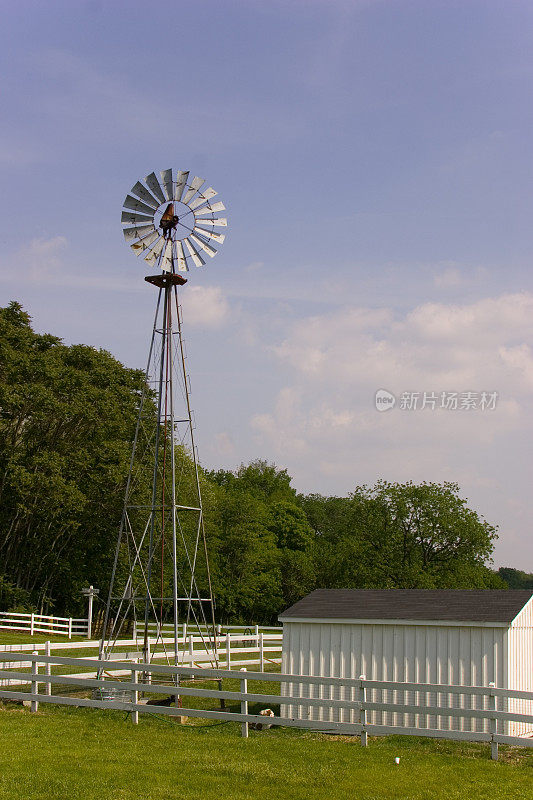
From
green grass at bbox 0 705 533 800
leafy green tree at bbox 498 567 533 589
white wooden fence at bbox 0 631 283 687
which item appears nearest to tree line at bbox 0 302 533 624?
white wooden fence at bbox 0 631 283 687

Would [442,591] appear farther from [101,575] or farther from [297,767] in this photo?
[101,575]

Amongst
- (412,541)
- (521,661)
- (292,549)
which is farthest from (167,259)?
(292,549)

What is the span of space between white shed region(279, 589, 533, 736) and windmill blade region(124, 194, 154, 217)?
1017cm

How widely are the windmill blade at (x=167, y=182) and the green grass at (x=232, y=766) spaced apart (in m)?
12.2

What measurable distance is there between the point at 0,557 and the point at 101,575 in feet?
18.6

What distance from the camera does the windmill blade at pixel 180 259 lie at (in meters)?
20.2

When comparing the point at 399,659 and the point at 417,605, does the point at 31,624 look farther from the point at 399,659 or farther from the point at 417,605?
the point at 399,659

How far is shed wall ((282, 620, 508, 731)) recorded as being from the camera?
15.4m

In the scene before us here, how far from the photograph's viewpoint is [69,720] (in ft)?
50.4

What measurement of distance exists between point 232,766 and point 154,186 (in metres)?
13.6

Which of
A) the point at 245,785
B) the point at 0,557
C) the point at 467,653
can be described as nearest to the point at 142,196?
the point at 467,653

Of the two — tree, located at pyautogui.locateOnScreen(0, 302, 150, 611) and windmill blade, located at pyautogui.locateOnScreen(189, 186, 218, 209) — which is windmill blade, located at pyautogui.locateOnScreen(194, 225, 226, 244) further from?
tree, located at pyautogui.locateOnScreen(0, 302, 150, 611)

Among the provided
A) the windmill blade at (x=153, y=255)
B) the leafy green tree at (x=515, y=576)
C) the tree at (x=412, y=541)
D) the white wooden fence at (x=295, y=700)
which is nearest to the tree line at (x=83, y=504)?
the tree at (x=412, y=541)

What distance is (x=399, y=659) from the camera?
53.6 ft
